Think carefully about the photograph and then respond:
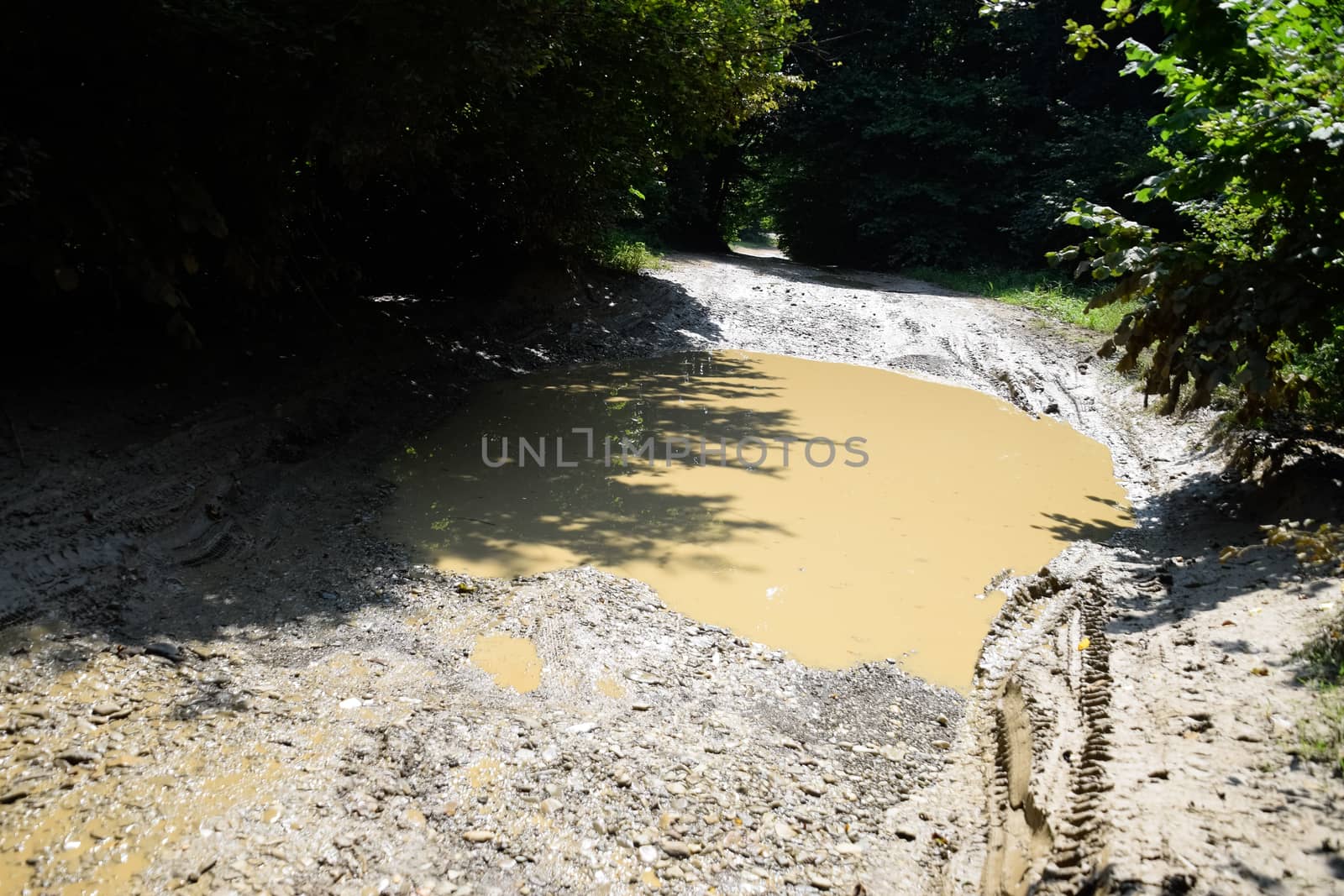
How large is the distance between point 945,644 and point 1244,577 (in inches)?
62.2

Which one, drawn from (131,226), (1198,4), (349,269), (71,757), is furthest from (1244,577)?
(349,269)

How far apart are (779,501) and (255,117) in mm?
4641

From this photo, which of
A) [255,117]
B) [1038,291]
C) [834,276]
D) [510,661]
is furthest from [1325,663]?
[834,276]

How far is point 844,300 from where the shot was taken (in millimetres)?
14703

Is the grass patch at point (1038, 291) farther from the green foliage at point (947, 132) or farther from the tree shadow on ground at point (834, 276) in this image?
the green foliage at point (947, 132)

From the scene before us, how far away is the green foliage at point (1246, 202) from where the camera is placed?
4684mm

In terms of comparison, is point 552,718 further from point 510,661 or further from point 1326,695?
point 1326,695

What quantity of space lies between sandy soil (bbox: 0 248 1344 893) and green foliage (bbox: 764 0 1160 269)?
15.2 m

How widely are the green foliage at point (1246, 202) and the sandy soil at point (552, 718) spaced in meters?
1.05

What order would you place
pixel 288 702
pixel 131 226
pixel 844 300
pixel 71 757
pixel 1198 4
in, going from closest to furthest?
pixel 71 757
pixel 288 702
pixel 1198 4
pixel 131 226
pixel 844 300

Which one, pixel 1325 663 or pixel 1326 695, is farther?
pixel 1325 663

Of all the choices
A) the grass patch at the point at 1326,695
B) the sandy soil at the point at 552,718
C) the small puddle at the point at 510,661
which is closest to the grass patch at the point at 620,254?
the sandy soil at the point at 552,718

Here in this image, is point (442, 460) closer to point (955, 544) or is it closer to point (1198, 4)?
point (955, 544)

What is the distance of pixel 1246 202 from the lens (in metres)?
5.70
